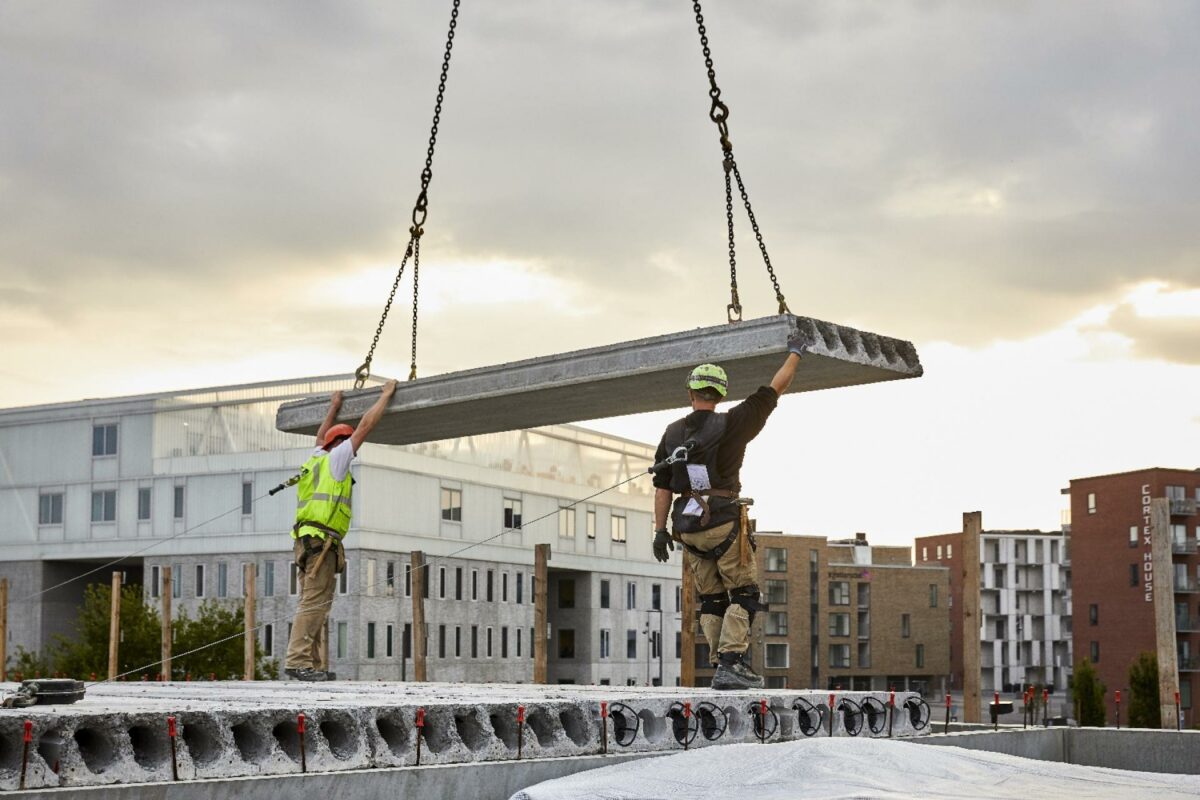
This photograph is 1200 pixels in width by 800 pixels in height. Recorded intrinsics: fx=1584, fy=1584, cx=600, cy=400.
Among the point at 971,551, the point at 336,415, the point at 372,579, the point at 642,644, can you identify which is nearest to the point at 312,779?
the point at 336,415

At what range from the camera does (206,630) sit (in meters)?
61.7

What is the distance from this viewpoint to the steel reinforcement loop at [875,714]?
31.8 feet

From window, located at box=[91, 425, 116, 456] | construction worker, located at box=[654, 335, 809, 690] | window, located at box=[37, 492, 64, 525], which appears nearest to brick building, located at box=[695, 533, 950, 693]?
window, located at box=[91, 425, 116, 456]

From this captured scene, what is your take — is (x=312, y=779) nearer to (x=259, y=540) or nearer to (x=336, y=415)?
(x=336, y=415)

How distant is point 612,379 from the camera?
43.0ft

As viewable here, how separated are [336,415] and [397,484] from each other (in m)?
63.4

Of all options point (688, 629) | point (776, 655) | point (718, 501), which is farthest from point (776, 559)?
point (718, 501)

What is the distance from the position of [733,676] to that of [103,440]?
77.2 m

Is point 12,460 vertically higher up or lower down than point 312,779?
higher up

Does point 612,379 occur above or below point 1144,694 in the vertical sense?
above

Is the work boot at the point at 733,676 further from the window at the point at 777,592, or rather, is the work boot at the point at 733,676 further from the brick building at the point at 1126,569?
the window at the point at 777,592

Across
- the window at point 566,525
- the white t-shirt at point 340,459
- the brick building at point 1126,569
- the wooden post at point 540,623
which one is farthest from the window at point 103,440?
the white t-shirt at point 340,459

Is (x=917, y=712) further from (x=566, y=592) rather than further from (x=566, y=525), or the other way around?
(x=566, y=592)

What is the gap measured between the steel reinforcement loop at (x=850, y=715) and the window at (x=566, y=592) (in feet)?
280
